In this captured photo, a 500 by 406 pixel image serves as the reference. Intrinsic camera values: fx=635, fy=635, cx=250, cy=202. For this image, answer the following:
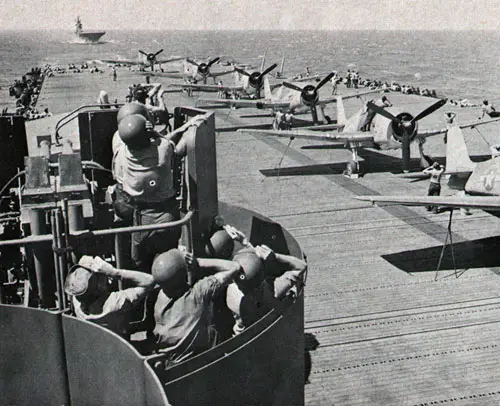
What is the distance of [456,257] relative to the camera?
13.3 meters

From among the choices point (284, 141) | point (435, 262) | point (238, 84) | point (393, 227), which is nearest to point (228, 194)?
point (393, 227)

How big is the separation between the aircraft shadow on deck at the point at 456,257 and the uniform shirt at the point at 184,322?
780cm

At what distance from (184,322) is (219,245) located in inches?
67.5

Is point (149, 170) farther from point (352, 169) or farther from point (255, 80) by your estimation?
point (255, 80)

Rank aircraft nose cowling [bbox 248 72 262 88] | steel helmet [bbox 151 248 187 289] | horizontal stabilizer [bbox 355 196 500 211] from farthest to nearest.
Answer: aircraft nose cowling [bbox 248 72 262 88]
horizontal stabilizer [bbox 355 196 500 211]
steel helmet [bbox 151 248 187 289]

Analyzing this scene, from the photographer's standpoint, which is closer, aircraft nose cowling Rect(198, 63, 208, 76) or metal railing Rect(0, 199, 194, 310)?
metal railing Rect(0, 199, 194, 310)

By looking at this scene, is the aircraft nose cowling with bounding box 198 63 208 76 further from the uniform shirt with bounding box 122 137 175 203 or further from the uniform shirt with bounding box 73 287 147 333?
the uniform shirt with bounding box 73 287 147 333

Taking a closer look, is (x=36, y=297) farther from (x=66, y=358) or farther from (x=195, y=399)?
(x=195, y=399)

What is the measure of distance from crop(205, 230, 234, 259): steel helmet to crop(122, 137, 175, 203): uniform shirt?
2.67 ft

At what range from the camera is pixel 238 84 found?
4284cm

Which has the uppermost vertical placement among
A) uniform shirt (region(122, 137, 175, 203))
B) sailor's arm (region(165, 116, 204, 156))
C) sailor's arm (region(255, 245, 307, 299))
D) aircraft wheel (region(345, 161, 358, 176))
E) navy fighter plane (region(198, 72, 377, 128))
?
sailor's arm (region(165, 116, 204, 156))

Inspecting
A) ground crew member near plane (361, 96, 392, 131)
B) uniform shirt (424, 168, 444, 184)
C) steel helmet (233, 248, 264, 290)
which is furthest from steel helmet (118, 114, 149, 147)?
ground crew member near plane (361, 96, 392, 131)

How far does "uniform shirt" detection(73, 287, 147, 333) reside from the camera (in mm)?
5562

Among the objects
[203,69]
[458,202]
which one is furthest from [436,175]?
[203,69]
